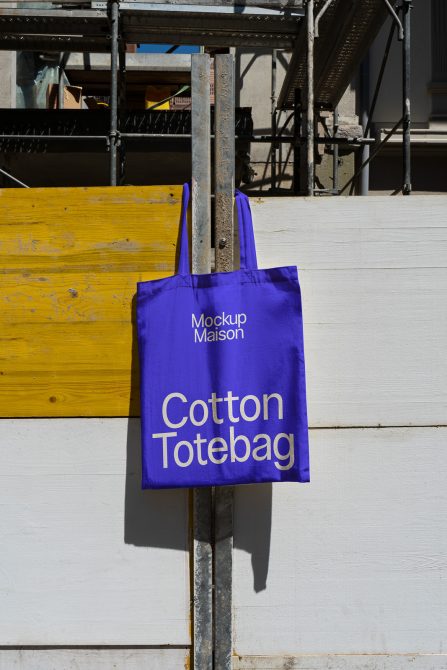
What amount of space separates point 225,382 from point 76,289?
0.85 m

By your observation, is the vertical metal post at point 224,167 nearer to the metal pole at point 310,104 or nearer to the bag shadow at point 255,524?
the bag shadow at point 255,524

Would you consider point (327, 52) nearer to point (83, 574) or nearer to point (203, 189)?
point (203, 189)

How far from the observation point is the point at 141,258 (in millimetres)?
3734

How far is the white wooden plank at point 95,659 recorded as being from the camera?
3.69 metres

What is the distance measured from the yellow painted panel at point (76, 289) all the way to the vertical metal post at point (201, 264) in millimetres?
119

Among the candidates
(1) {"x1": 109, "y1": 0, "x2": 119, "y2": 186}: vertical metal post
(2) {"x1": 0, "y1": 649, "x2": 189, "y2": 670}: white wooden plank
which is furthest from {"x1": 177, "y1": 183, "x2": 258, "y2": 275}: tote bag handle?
(1) {"x1": 109, "y1": 0, "x2": 119, "y2": 186}: vertical metal post

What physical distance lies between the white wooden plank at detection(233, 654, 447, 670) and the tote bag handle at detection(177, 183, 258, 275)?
1846 mm

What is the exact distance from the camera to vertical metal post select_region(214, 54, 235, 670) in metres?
3.66

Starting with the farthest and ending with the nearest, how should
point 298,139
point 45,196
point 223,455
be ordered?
point 298,139 → point 45,196 → point 223,455

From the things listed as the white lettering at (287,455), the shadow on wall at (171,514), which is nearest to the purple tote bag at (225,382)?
the white lettering at (287,455)

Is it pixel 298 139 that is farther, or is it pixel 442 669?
pixel 298 139

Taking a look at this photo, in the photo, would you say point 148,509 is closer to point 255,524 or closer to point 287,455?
point 255,524

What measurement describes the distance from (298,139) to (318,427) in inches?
187

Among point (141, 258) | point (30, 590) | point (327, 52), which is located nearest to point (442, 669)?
point (30, 590)
